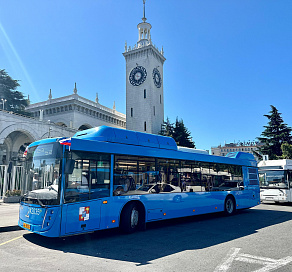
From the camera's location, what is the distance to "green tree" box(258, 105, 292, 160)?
33.9 m

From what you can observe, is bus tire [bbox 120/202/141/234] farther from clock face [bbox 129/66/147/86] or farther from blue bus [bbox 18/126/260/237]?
clock face [bbox 129/66/147/86]

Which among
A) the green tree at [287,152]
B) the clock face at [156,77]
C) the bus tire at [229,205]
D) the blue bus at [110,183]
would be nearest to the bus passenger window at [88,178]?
the blue bus at [110,183]

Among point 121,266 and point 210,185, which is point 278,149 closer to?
point 210,185

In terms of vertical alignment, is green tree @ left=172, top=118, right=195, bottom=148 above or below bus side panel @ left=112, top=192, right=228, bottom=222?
above

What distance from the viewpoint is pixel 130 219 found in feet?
25.0

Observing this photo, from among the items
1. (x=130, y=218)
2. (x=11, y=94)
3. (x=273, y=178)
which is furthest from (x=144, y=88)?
(x=130, y=218)

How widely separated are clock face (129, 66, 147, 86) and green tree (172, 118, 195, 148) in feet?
32.6

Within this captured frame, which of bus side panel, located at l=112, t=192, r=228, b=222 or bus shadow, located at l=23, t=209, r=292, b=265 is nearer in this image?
bus shadow, located at l=23, t=209, r=292, b=265

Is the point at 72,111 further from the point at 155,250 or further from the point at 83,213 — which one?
the point at 155,250

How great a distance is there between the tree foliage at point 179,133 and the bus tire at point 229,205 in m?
30.8

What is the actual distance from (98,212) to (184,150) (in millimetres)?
4722

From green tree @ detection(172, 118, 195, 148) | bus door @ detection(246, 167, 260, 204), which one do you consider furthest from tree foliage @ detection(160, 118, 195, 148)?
bus door @ detection(246, 167, 260, 204)

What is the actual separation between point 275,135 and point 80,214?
1323 inches

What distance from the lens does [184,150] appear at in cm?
1032
